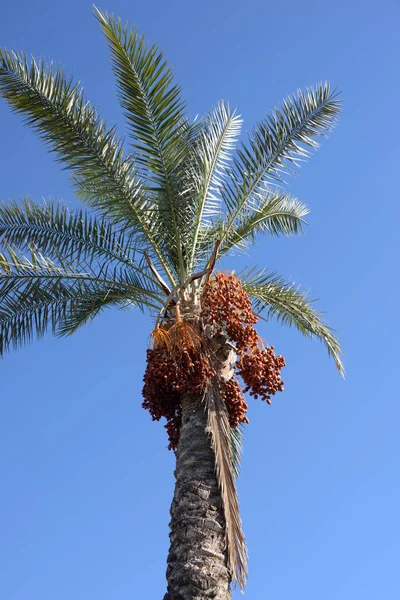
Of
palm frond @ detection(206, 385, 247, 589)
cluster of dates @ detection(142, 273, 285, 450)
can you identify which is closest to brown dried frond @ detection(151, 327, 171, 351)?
cluster of dates @ detection(142, 273, 285, 450)

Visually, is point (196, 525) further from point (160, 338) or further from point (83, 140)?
point (83, 140)

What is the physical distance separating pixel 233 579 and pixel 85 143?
204 inches

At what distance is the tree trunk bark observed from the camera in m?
6.77

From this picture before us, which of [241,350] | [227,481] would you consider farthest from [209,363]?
[227,481]

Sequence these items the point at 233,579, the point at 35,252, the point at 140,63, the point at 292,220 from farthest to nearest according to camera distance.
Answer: the point at 292,220
the point at 35,252
the point at 140,63
the point at 233,579

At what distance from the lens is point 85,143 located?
9.31 meters

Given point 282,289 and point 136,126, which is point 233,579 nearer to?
point 282,289

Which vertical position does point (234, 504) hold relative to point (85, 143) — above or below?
below

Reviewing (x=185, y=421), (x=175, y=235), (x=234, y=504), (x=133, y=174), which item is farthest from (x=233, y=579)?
(x=133, y=174)

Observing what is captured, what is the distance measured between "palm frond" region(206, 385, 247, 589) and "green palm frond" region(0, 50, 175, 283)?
2.06m

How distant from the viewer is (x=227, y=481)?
296 inches

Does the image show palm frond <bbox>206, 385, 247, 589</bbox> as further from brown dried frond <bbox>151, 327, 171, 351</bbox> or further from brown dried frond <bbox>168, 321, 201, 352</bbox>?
brown dried frond <bbox>151, 327, 171, 351</bbox>

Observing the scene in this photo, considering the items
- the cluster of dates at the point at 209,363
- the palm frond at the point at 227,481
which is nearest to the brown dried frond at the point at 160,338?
the cluster of dates at the point at 209,363

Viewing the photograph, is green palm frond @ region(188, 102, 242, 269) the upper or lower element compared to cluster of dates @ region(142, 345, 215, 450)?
upper
